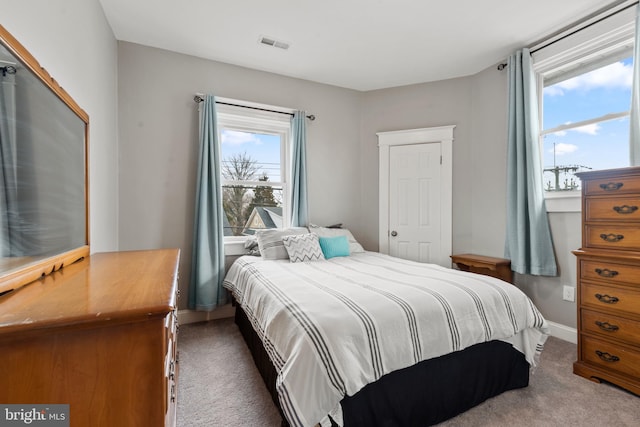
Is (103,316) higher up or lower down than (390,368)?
higher up

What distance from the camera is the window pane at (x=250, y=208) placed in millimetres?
3385

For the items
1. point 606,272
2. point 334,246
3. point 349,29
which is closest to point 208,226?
point 334,246

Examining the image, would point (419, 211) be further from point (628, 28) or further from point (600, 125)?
point (628, 28)

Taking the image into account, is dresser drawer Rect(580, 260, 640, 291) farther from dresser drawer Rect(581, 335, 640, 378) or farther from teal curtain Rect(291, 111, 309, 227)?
teal curtain Rect(291, 111, 309, 227)

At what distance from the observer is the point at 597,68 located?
2543mm

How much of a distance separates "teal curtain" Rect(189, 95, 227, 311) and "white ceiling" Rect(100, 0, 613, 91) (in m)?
0.65

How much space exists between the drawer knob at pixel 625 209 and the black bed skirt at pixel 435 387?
1086 millimetres

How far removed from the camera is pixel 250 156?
11.5ft

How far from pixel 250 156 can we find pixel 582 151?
10.6 ft

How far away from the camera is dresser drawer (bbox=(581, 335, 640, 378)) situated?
1808 millimetres

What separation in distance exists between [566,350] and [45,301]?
10.9 feet

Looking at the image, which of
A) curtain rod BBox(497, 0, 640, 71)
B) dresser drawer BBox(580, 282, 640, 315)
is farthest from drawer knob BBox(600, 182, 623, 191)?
curtain rod BBox(497, 0, 640, 71)

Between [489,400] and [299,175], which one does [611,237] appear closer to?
[489,400]

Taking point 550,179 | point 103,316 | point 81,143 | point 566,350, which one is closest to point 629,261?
point 566,350
